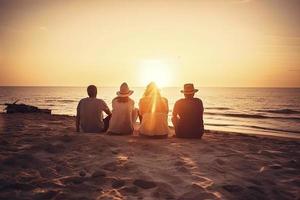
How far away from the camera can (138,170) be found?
5.50 m

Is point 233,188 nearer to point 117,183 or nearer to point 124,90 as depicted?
point 117,183

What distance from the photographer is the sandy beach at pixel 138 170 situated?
14.8ft

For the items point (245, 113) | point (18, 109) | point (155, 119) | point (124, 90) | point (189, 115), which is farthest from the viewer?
point (245, 113)

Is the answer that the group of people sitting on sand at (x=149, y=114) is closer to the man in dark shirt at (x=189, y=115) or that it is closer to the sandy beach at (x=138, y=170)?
the man in dark shirt at (x=189, y=115)

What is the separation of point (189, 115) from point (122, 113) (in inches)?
81.0

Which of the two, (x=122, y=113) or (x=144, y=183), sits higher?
(x=122, y=113)

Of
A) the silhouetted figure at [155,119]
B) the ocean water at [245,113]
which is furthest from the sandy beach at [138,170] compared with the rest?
the ocean water at [245,113]

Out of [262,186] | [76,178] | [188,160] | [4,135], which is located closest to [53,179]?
[76,178]

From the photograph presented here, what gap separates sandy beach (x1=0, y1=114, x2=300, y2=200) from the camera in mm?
4520

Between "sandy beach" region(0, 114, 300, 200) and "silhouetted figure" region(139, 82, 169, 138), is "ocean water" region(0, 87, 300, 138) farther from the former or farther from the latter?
"sandy beach" region(0, 114, 300, 200)

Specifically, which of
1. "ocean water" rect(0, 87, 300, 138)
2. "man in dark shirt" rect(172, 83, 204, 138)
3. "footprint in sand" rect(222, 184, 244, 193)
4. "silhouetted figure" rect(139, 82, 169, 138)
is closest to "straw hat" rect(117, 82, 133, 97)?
"silhouetted figure" rect(139, 82, 169, 138)

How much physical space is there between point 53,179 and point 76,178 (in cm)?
37

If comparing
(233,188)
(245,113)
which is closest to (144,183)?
(233,188)

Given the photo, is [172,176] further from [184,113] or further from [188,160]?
[184,113]
